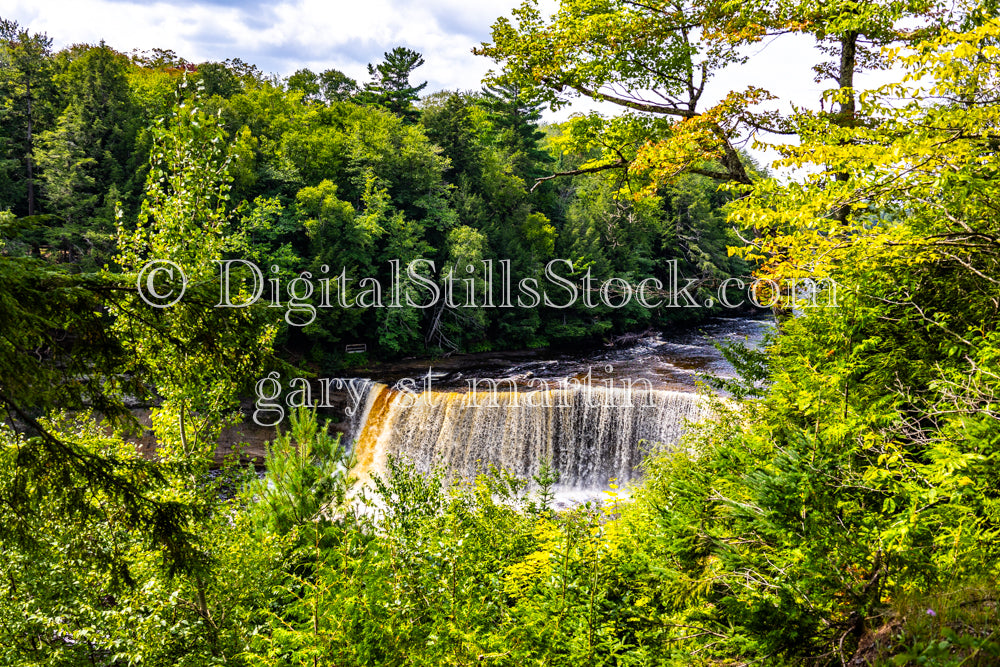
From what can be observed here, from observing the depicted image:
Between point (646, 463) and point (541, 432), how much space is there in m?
7.32

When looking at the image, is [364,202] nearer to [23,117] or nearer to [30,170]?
[30,170]

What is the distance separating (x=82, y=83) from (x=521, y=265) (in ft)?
61.1

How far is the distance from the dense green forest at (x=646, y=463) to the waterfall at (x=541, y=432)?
20.9ft

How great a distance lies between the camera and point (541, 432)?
13555 mm

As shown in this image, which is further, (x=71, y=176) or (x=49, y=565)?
(x=71, y=176)

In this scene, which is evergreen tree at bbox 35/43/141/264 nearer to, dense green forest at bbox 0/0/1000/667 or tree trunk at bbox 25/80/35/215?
tree trunk at bbox 25/80/35/215

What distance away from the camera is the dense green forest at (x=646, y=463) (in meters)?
2.41

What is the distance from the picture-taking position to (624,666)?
9.46ft

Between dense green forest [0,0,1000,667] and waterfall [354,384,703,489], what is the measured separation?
6.36m

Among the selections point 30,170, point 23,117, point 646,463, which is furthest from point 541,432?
point 23,117

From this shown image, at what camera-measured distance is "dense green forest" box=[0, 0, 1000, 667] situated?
241 cm

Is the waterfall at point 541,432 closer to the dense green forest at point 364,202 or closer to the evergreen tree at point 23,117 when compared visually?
the dense green forest at point 364,202

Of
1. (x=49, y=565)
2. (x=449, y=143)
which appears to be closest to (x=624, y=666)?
(x=49, y=565)

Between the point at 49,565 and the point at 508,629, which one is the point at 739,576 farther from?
the point at 49,565
